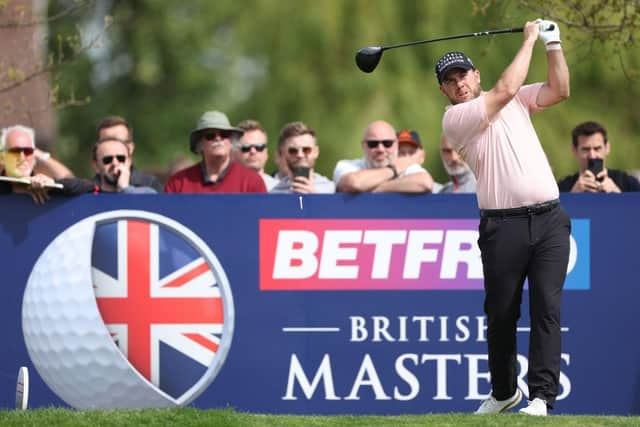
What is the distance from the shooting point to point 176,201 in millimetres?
9789

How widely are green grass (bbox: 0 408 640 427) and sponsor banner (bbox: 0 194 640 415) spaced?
1.30m

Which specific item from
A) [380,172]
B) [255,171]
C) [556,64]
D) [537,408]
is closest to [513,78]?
[556,64]

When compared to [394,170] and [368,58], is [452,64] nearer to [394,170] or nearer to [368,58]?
[368,58]

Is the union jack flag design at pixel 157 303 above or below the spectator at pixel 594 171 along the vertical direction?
below

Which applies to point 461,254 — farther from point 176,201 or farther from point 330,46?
point 330,46

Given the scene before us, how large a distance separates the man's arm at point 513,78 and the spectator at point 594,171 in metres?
2.17

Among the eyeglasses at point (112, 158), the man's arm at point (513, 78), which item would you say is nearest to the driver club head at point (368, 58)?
the man's arm at point (513, 78)

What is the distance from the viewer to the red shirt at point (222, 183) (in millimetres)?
10094

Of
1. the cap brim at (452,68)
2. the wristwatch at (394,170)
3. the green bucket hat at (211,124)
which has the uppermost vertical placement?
the cap brim at (452,68)

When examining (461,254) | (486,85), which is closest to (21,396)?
(461,254)

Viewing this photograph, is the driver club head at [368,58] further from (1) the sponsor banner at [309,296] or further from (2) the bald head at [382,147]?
(2) the bald head at [382,147]

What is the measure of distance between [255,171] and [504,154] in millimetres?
3196

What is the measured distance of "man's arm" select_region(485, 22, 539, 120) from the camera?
7887 millimetres

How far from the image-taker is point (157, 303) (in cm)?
967
